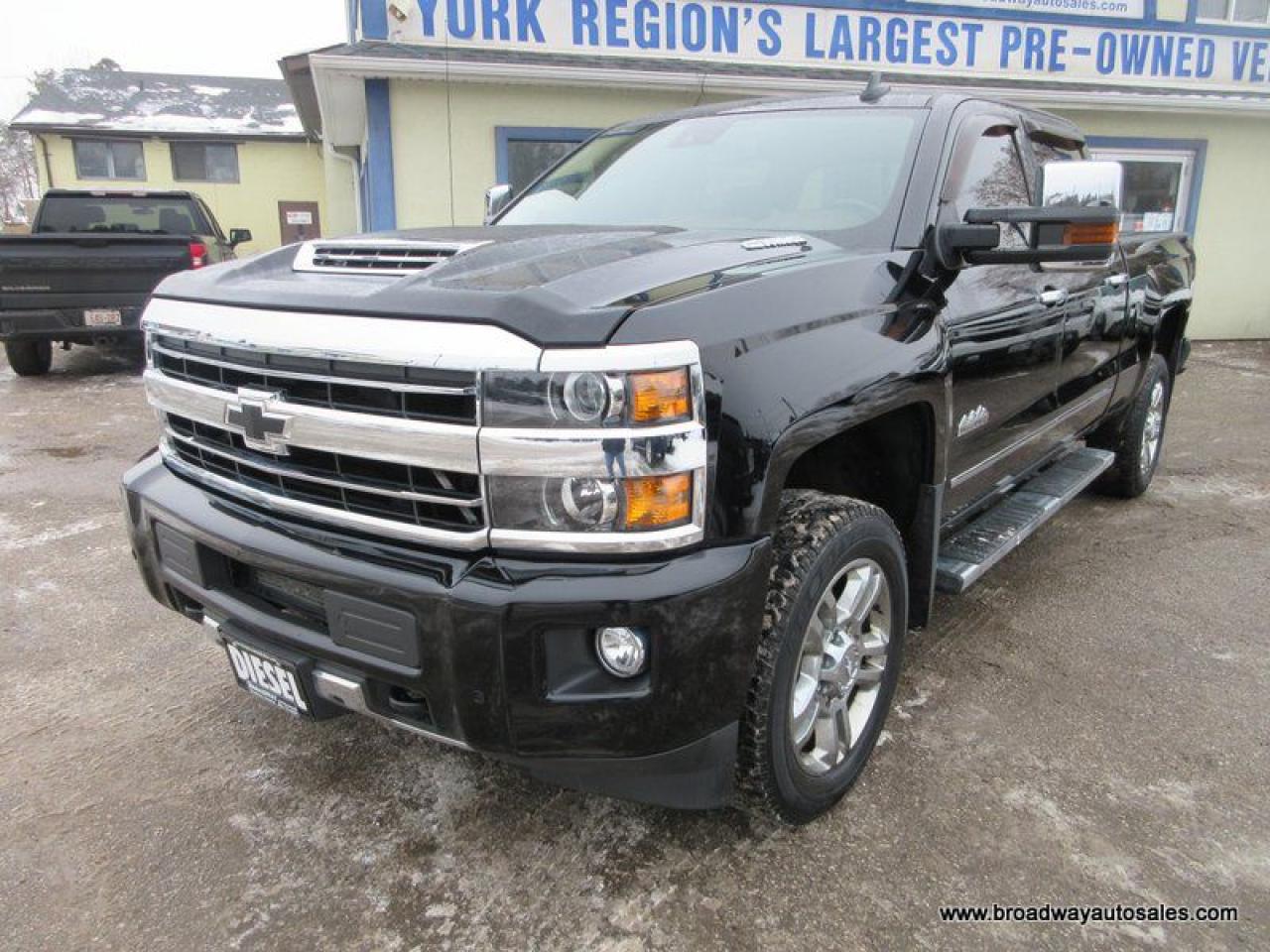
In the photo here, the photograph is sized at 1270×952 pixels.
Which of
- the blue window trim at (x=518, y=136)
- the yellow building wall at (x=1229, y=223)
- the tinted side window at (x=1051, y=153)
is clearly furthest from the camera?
the yellow building wall at (x=1229, y=223)

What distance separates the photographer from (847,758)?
2.40m

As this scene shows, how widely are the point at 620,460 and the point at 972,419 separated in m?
1.58

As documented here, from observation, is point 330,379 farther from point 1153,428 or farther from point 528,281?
point 1153,428

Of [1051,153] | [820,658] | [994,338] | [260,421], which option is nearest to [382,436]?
[260,421]

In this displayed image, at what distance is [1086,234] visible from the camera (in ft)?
7.70

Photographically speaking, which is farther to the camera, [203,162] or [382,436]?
[203,162]

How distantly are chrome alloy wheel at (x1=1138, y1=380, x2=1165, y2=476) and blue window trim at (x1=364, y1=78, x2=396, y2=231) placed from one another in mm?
6325

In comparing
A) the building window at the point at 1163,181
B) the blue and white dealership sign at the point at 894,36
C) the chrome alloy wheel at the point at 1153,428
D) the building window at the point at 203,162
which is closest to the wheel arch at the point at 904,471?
the chrome alloy wheel at the point at 1153,428

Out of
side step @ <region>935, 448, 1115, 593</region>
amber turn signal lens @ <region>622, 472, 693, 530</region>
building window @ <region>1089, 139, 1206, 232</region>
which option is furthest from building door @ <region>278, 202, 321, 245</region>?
amber turn signal lens @ <region>622, 472, 693, 530</region>

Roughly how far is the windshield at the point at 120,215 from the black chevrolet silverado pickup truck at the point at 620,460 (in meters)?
9.55

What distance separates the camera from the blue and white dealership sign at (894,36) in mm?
8578

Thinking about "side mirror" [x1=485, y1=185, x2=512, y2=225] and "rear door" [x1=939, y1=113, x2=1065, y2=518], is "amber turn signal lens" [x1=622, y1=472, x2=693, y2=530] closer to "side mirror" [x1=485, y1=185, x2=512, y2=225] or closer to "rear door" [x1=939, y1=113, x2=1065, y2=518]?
"rear door" [x1=939, y1=113, x2=1065, y2=518]

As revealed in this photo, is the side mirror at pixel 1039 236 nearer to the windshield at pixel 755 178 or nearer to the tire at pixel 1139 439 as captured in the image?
the windshield at pixel 755 178

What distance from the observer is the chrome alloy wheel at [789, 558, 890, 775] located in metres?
2.23
